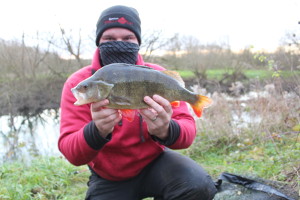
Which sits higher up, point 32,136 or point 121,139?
point 121,139

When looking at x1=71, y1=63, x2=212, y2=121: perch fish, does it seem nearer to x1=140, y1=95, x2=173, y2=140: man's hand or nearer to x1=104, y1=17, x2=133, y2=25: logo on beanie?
x1=140, y1=95, x2=173, y2=140: man's hand

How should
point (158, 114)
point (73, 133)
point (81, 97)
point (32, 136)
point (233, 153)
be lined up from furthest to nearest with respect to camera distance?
point (32, 136) < point (233, 153) < point (73, 133) < point (158, 114) < point (81, 97)

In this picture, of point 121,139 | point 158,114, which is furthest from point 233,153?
point 158,114

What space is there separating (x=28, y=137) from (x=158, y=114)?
8646 mm

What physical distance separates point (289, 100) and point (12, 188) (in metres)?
4.59

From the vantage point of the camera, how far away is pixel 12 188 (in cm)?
357

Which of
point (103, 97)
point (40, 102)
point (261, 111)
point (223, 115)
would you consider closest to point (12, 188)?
point (103, 97)

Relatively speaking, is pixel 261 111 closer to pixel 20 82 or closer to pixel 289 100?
pixel 289 100

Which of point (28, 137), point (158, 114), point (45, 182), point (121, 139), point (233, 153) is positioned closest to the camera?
point (158, 114)

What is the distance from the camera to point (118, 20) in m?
2.34

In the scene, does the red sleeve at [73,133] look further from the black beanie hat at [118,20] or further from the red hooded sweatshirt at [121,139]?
the black beanie hat at [118,20]

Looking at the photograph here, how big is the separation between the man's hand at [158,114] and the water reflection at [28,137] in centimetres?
547

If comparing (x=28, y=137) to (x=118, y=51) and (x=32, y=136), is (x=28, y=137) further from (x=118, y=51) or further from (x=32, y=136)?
(x=118, y=51)

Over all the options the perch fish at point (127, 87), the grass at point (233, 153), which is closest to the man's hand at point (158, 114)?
the perch fish at point (127, 87)
